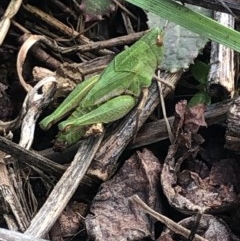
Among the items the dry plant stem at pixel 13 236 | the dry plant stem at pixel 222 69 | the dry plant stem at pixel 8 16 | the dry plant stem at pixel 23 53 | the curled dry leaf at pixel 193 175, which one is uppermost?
the dry plant stem at pixel 222 69

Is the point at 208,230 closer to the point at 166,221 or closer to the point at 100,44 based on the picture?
the point at 166,221

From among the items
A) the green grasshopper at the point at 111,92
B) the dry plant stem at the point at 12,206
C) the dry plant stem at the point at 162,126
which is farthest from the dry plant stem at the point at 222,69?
the dry plant stem at the point at 12,206

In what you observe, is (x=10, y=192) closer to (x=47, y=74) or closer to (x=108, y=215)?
(x=108, y=215)

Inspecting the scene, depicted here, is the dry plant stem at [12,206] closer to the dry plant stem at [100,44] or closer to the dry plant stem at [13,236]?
the dry plant stem at [13,236]

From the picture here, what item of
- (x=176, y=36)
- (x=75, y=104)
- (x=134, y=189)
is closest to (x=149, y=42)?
(x=176, y=36)

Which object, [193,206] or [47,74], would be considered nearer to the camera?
[193,206]
